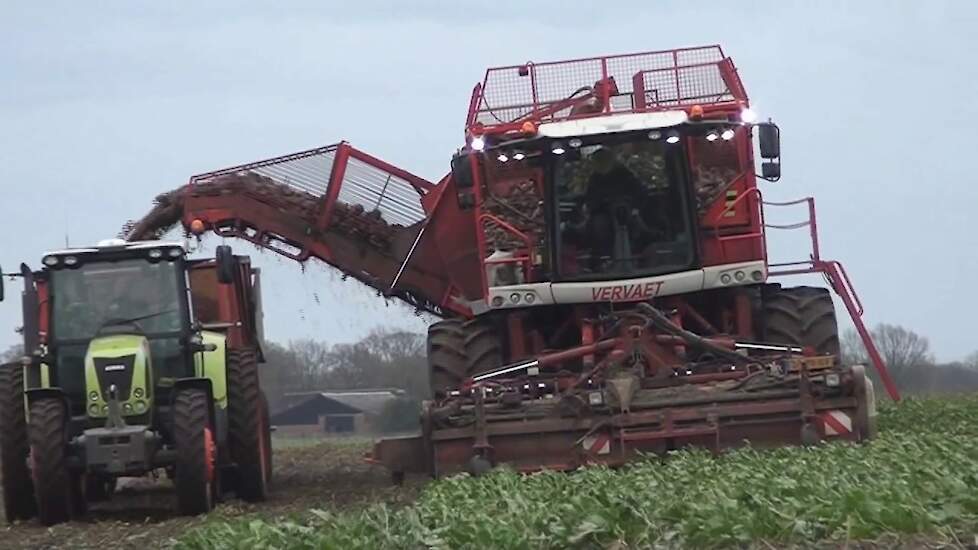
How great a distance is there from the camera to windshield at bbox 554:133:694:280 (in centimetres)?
1362

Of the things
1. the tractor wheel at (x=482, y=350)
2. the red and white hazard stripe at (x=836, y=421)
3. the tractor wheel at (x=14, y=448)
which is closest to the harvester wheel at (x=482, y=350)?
the tractor wheel at (x=482, y=350)

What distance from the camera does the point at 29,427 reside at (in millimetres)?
12242

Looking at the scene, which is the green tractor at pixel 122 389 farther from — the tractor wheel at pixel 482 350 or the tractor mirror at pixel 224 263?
the tractor wheel at pixel 482 350

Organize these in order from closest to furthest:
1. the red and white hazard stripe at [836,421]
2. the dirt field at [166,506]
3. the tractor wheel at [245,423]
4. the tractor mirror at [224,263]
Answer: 1. the dirt field at [166,506]
2. the red and white hazard stripe at [836,421]
3. the tractor mirror at [224,263]
4. the tractor wheel at [245,423]

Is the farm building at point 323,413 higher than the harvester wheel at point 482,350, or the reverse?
the harvester wheel at point 482,350

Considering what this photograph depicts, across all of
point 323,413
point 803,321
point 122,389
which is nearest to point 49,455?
point 122,389

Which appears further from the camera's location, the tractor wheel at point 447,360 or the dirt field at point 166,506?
the tractor wheel at point 447,360

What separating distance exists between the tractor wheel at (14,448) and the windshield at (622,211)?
14.3 ft

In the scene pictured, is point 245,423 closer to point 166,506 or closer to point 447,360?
point 166,506

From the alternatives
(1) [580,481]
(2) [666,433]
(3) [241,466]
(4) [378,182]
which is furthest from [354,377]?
(1) [580,481]

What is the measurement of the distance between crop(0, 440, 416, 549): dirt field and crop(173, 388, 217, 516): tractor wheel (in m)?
0.15

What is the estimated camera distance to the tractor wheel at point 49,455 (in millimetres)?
12172

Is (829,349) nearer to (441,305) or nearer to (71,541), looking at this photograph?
(441,305)

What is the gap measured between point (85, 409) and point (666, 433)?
4.39 m
